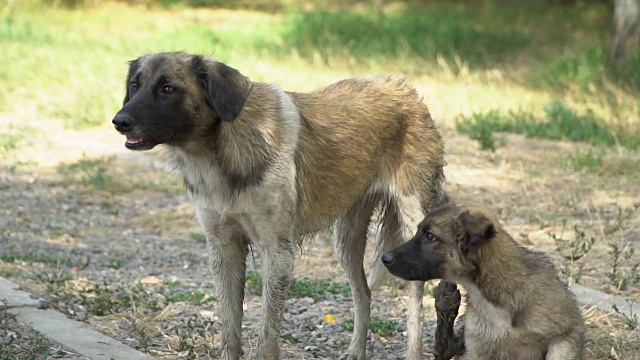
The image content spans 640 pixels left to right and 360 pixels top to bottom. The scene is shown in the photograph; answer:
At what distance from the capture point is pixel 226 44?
62.1ft

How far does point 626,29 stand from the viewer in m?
16.4

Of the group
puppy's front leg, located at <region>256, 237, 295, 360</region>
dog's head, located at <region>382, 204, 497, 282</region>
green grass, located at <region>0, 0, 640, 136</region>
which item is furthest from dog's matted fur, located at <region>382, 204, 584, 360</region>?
green grass, located at <region>0, 0, 640, 136</region>

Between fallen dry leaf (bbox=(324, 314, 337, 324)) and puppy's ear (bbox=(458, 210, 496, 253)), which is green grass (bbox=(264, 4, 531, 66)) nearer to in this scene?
fallen dry leaf (bbox=(324, 314, 337, 324))

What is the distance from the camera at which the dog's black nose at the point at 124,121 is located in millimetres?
5527

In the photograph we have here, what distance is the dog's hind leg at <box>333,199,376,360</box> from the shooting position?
698 centimetres

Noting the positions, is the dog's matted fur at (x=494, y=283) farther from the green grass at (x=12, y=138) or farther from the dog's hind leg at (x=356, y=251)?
the green grass at (x=12, y=138)

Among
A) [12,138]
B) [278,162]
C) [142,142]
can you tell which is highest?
[142,142]

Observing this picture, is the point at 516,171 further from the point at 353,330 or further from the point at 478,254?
the point at 478,254

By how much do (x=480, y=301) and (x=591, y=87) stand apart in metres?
9.48

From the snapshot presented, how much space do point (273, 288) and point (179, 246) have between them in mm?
3780

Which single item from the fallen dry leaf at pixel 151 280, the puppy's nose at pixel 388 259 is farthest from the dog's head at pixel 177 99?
the fallen dry leaf at pixel 151 280

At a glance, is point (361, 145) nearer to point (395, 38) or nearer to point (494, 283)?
point (494, 283)

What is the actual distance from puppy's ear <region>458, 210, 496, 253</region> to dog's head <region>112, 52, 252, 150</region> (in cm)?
136

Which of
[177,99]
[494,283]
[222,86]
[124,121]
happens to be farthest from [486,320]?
[124,121]
